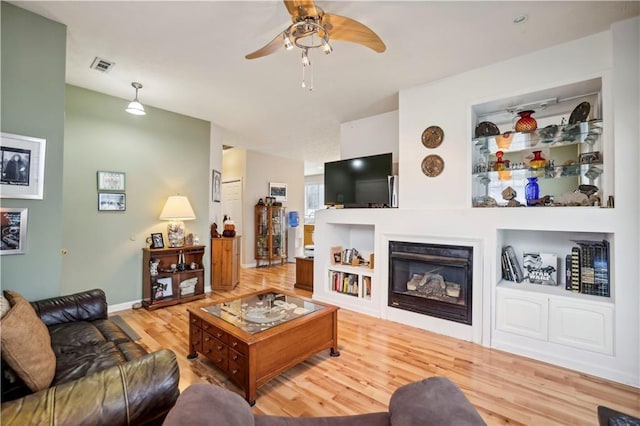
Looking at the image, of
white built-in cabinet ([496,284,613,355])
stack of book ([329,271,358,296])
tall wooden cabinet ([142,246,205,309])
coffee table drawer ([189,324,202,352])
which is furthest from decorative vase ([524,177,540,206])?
tall wooden cabinet ([142,246,205,309])

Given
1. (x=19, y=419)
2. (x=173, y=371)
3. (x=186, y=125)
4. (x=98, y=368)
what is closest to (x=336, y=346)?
(x=173, y=371)

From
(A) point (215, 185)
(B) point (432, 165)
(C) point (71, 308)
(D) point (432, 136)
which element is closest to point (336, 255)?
(B) point (432, 165)

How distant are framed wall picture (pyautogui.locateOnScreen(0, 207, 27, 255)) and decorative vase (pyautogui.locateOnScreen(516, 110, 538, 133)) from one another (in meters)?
4.38

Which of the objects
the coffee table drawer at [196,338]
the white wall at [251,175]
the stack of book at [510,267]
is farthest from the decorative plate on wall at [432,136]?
the white wall at [251,175]

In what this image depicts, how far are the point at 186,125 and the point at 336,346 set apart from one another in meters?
3.80

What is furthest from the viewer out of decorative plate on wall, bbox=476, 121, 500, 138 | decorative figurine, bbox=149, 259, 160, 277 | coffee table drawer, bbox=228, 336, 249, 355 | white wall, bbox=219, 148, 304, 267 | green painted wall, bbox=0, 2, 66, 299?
white wall, bbox=219, 148, 304, 267

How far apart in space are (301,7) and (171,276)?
143 inches

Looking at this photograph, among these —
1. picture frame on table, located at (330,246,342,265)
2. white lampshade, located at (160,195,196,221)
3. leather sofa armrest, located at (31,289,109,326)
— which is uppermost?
white lampshade, located at (160,195,196,221)

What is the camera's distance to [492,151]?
304 centimetres

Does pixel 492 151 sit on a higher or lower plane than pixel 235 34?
lower

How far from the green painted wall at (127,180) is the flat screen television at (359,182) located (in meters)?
2.13

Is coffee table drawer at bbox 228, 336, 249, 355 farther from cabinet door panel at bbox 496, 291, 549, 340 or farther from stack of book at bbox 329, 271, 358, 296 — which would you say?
cabinet door panel at bbox 496, 291, 549, 340

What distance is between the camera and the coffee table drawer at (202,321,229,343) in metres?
2.09

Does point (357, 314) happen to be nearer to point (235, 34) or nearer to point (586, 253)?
point (586, 253)
